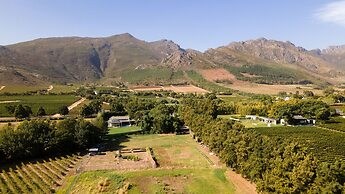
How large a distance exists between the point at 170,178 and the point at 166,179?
0.77 meters

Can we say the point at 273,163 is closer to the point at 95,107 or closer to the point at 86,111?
the point at 86,111

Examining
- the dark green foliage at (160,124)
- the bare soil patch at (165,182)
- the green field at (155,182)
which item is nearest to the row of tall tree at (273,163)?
the green field at (155,182)

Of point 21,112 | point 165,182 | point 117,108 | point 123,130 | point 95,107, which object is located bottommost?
point 165,182

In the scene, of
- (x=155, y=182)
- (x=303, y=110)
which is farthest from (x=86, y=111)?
(x=303, y=110)

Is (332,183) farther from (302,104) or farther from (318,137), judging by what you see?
(302,104)

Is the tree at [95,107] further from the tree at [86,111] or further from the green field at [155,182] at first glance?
the green field at [155,182]

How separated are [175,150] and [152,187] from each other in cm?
2405

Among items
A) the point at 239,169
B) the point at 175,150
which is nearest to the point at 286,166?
the point at 239,169

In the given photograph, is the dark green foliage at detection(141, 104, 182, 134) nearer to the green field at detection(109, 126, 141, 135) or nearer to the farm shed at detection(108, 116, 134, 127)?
the green field at detection(109, 126, 141, 135)

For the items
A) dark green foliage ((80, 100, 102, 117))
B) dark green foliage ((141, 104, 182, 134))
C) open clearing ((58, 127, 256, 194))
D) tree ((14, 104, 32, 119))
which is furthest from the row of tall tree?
tree ((14, 104, 32, 119))

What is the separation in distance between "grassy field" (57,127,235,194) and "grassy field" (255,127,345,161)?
19.1 m

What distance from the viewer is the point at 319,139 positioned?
73875mm

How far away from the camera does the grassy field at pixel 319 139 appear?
59.7m

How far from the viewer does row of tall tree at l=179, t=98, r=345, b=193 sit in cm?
3516
